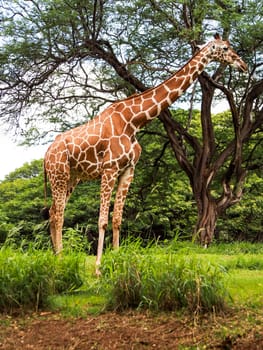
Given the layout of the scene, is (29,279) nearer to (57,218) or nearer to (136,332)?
(136,332)

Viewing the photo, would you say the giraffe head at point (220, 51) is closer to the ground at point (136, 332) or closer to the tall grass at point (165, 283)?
the tall grass at point (165, 283)

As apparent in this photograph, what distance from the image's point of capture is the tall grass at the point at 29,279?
557cm

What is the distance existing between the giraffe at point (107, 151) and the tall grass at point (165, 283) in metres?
1.97

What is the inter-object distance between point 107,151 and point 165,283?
2.96 meters

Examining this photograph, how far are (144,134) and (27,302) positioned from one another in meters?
11.5

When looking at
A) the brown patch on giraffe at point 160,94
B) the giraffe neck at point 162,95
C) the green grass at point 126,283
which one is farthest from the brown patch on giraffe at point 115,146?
the green grass at point 126,283

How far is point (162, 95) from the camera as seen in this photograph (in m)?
8.23

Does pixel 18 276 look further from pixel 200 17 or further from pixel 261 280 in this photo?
pixel 200 17

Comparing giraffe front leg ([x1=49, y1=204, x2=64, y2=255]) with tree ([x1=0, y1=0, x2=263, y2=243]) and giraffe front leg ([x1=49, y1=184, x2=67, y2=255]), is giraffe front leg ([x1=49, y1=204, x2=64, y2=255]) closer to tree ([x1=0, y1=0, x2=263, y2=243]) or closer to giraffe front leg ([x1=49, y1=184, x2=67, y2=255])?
giraffe front leg ([x1=49, y1=184, x2=67, y2=255])

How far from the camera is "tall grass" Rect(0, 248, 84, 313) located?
5.57 m

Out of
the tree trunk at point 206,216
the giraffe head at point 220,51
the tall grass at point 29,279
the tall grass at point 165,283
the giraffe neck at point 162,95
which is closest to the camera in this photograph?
the tall grass at point 165,283

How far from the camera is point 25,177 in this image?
25328mm

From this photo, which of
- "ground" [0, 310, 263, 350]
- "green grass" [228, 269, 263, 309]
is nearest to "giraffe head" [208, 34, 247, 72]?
"green grass" [228, 269, 263, 309]

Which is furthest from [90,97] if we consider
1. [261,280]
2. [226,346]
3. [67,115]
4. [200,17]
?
Result: [226,346]
